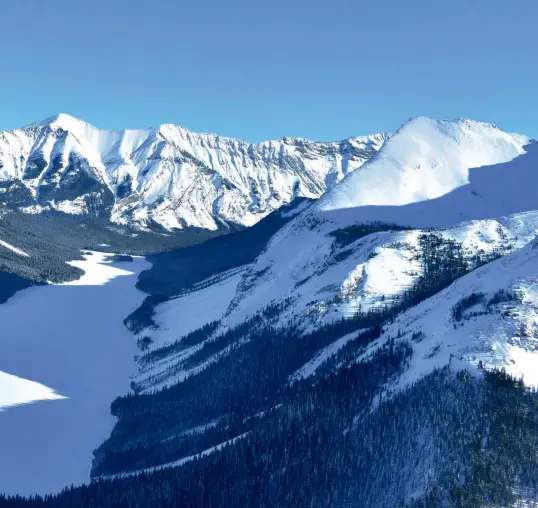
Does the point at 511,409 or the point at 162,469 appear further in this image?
the point at 162,469

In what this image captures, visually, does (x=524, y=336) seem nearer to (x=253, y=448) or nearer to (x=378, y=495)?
(x=378, y=495)

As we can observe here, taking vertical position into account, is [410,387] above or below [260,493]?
above

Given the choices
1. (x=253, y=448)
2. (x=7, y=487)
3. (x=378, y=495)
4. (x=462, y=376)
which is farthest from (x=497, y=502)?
(x=7, y=487)

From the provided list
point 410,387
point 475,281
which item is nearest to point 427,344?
point 410,387

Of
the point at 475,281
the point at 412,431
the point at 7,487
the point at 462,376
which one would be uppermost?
the point at 475,281

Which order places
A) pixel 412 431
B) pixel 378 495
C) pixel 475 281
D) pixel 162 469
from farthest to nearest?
pixel 475 281 < pixel 162 469 < pixel 412 431 < pixel 378 495

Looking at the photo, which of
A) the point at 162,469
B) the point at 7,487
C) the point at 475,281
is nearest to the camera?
the point at 162,469

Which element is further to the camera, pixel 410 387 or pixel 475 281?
pixel 475 281

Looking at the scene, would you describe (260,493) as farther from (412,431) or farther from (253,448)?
(412,431)

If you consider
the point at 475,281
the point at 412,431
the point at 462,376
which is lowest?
the point at 412,431
